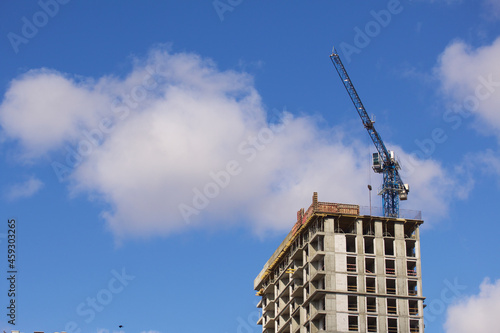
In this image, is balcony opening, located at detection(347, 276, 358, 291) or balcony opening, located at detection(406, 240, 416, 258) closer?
balcony opening, located at detection(347, 276, 358, 291)

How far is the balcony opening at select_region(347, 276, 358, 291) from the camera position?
6722 inches

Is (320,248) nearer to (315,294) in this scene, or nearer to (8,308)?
(315,294)

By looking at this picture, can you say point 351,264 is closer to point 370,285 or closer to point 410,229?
point 370,285

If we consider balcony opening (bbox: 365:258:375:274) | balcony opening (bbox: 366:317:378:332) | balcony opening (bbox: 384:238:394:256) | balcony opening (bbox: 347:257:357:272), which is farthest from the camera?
balcony opening (bbox: 384:238:394:256)

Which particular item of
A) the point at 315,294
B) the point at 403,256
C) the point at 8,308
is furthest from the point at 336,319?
the point at 8,308

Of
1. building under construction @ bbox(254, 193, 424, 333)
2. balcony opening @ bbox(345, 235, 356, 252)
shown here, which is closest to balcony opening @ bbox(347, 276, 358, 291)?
building under construction @ bbox(254, 193, 424, 333)

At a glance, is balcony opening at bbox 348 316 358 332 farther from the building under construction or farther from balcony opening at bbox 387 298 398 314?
balcony opening at bbox 387 298 398 314

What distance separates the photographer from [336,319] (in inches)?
6624

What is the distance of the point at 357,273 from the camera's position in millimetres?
171000

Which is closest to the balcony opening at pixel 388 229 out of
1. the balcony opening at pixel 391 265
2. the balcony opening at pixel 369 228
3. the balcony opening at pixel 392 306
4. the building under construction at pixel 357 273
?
the building under construction at pixel 357 273

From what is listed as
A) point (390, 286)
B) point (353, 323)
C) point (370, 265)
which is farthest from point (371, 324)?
point (370, 265)

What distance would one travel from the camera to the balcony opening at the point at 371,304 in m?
170

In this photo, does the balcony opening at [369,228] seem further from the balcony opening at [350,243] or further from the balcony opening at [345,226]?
the balcony opening at [350,243]

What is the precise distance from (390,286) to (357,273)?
6.49 metres
